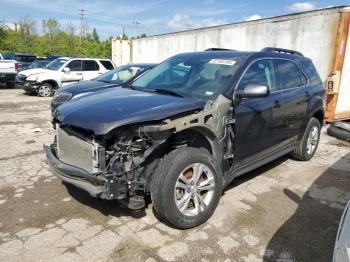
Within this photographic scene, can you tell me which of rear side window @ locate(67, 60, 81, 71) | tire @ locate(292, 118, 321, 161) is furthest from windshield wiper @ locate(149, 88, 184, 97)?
rear side window @ locate(67, 60, 81, 71)

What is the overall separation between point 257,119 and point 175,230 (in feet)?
5.52

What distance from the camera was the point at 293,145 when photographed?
5387 millimetres

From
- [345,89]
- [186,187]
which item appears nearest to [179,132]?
[186,187]

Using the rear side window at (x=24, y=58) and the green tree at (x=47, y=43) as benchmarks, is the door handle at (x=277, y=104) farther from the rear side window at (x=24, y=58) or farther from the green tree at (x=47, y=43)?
the green tree at (x=47, y=43)

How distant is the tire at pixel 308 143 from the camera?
561 centimetres

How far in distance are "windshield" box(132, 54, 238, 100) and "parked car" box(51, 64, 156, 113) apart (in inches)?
58.3

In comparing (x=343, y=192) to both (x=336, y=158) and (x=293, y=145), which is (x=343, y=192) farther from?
(x=336, y=158)

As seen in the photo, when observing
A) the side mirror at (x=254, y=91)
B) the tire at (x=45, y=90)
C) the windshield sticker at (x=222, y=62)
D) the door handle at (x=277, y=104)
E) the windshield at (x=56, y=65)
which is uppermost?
the windshield sticker at (x=222, y=62)

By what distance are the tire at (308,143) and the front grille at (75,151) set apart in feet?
12.2

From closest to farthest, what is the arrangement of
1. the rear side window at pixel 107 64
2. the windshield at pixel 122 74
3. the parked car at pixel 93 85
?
the parked car at pixel 93 85, the windshield at pixel 122 74, the rear side window at pixel 107 64

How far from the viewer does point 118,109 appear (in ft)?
10.9

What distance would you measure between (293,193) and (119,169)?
2591mm

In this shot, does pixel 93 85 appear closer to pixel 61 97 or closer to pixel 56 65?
pixel 61 97

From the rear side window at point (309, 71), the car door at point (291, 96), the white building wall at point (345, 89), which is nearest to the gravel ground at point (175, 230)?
the car door at point (291, 96)
